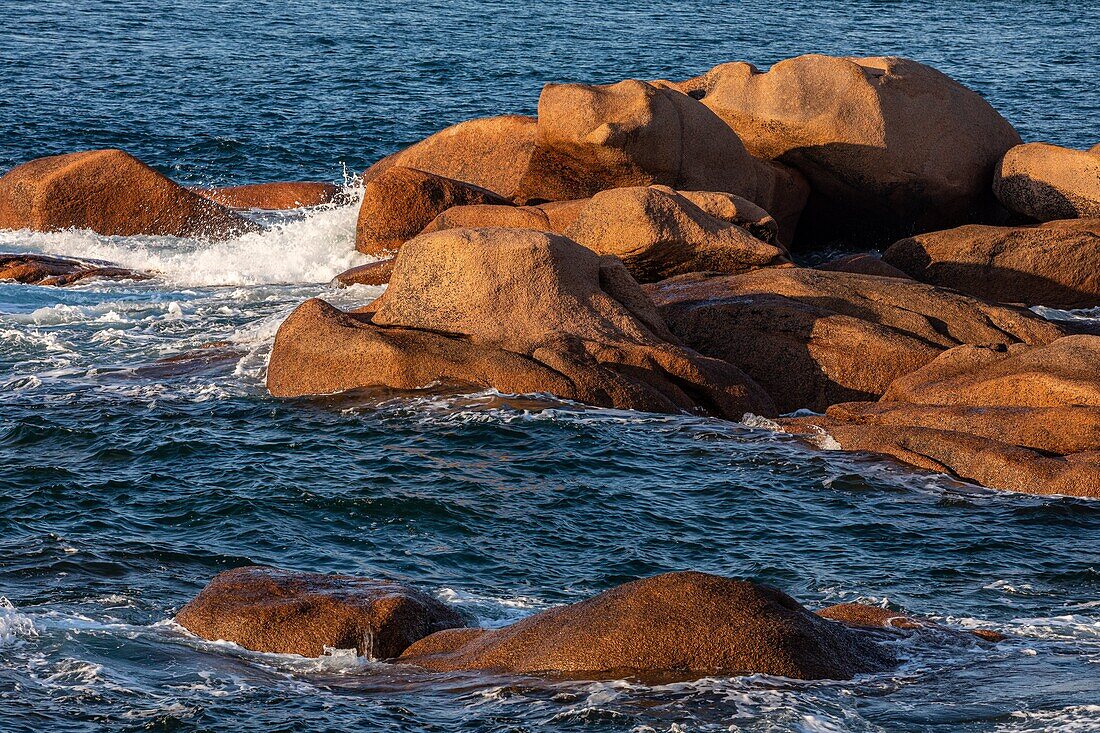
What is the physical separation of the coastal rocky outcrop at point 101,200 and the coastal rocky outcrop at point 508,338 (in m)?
10.9

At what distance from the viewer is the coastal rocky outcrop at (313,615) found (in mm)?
10891

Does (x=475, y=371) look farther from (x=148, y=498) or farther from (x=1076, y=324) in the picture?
(x=1076, y=324)

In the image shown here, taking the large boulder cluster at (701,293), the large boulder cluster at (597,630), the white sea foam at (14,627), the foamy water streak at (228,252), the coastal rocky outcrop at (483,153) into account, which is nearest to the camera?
the large boulder cluster at (597,630)

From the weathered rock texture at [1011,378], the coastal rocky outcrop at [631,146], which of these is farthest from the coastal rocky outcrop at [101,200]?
the weathered rock texture at [1011,378]

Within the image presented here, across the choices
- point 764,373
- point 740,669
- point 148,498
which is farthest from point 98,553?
point 764,373

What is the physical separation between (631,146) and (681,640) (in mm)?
15961

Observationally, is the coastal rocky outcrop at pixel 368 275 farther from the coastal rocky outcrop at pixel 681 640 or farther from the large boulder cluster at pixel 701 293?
the coastal rocky outcrop at pixel 681 640

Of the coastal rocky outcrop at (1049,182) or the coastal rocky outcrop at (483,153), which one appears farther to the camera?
the coastal rocky outcrop at (483,153)

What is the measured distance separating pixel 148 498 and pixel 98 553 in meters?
1.62

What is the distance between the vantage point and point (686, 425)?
55.9ft

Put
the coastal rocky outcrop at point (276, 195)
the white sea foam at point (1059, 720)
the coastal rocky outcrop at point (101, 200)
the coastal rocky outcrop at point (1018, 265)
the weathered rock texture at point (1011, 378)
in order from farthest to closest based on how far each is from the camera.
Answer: the coastal rocky outcrop at point (276, 195)
the coastal rocky outcrop at point (101, 200)
the coastal rocky outcrop at point (1018, 265)
the weathered rock texture at point (1011, 378)
the white sea foam at point (1059, 720)

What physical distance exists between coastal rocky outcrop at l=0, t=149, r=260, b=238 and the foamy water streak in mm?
277

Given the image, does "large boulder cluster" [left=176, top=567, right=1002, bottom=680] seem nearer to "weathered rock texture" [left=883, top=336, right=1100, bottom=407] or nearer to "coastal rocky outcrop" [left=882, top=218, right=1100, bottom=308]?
"weathered rock texture" [left=883, top=336, right=1100, bottom=407]

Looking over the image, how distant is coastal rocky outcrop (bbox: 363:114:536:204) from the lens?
28453mm
